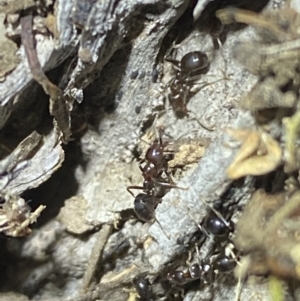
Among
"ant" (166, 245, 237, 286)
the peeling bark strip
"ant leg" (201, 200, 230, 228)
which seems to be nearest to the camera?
the peeling bark strip

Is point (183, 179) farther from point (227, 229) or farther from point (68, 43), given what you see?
point (68, 43)

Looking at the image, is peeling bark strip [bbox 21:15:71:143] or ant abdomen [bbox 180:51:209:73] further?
ant abdomen [bbox 180:51:209:73]

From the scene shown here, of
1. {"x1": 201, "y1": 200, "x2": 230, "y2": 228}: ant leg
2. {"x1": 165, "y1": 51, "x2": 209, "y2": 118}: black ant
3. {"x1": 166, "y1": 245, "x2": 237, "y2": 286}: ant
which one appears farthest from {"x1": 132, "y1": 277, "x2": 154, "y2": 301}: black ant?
{"x1": 165, "y1": 51, "x2": 209, "y2": 118}: black ant

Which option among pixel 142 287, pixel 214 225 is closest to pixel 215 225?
pixel 214 225

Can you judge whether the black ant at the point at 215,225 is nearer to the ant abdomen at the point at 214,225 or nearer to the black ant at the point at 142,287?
the ant abdomen at the point at 214,225

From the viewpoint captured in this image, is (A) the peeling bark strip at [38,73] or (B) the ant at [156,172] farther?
(B) the ant at [156,172]

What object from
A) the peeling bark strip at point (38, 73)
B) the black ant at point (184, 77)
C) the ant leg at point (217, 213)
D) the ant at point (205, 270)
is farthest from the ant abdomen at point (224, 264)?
the peeling bark strip at point (38, 73)

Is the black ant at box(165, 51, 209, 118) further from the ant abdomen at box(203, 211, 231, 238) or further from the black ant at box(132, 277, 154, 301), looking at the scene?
the black ant at box(132, 277, 154, 301)

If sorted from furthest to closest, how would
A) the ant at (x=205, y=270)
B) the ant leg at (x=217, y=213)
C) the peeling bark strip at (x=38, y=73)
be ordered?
the ant at (x=205, y=270), the ant leg at (x=217, y=213), the peeling bark strip at (x=38, y=73)

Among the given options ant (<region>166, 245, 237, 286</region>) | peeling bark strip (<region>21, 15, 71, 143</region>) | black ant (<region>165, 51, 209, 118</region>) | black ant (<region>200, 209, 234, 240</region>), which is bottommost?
ant (<region>166, 245, 237, 286</region>)
